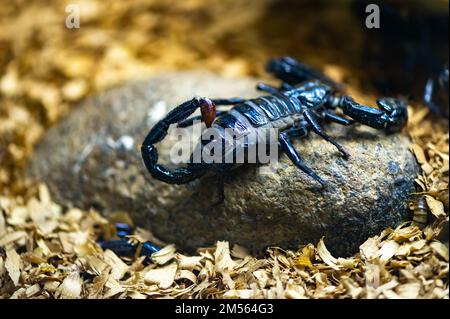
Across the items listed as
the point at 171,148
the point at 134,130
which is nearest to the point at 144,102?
the point at 134,130

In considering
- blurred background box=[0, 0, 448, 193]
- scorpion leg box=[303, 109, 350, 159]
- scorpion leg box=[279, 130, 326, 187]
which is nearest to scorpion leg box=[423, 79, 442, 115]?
blurred background box=[0, 0, 448, 193]

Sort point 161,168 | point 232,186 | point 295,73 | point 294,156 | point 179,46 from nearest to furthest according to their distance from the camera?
point 294,156, point 161,168, point 232,186, point 295,73, point 179,46

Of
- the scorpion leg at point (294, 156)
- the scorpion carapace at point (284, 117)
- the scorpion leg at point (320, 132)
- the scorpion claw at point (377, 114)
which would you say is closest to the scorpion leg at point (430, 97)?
the scorpion carapace at point (284, 117)

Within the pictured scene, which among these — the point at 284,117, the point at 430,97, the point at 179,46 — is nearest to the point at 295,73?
the point at 284,117

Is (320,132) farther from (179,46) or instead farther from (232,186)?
(179,46)

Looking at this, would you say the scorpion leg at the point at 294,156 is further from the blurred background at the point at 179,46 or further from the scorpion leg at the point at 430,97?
the blurred background at the point at 179,46
